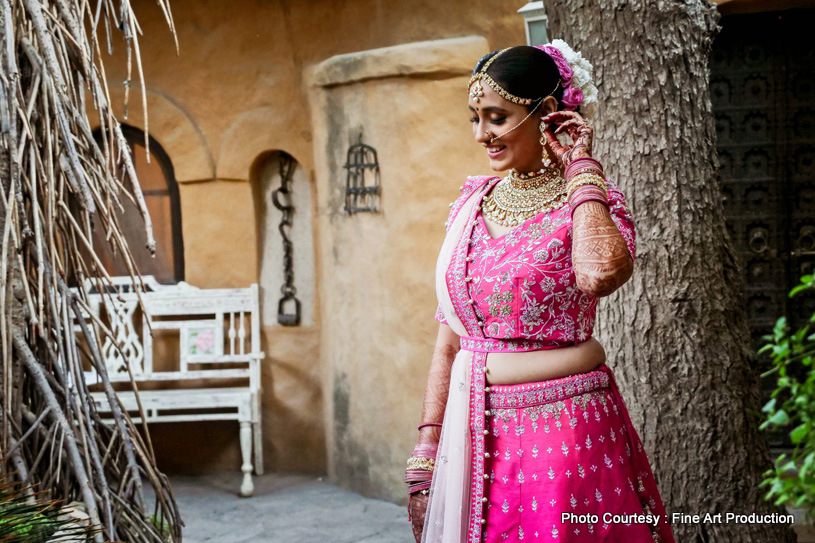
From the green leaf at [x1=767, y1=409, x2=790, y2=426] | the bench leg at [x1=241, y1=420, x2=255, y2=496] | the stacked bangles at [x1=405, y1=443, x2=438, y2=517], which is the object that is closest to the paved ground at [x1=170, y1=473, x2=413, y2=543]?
the bench leg at [x1=241, y1=420, x2=255, y2=496]

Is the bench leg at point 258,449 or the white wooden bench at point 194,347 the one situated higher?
the white wooden bench at point 194,347

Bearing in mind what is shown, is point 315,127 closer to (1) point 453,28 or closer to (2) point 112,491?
(1) point 453,28

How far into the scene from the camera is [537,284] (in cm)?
173

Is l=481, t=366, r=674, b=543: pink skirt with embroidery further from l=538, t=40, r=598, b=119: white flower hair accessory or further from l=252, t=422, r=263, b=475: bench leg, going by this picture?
l=252, t=422, r=263, b=475: bench leg

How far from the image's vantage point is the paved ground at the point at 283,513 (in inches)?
171

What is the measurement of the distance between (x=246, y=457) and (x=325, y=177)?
159cm

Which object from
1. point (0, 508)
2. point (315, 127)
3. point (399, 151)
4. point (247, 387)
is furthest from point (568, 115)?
point (247, 387)

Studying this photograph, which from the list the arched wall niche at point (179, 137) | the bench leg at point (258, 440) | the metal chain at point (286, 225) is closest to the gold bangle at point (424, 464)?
the bench leg at point (258, 440)

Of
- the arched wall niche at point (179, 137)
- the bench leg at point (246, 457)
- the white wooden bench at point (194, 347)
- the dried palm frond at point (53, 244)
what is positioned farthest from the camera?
the arched wall niche at point (179, 137)

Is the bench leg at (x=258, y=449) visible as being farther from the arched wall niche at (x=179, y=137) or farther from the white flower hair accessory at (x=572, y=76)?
the white flower hair accessory at (x=572, y=76)

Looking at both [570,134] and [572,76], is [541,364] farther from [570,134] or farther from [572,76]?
[572,76]

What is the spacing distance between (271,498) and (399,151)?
202 cm

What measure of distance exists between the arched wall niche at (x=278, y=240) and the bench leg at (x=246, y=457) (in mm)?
728

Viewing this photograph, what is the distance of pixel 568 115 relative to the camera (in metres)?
1.73
